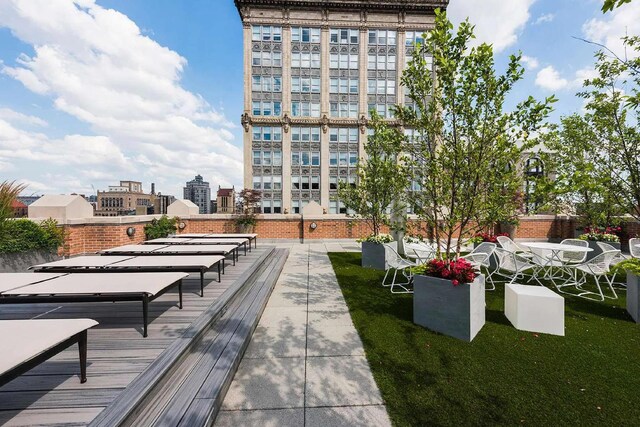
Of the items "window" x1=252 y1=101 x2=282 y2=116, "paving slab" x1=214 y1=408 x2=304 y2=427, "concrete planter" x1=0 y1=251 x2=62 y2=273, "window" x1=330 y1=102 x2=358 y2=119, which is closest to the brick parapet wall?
"concrete planter" x1=0 y1=251 x2=62 y2=273

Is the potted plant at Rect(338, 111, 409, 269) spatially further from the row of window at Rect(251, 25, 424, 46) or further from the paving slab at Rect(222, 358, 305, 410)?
the row of window at Rect(251, 25, 424, 46)

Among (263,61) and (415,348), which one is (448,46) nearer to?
(415,348)

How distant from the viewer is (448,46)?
4.66 m

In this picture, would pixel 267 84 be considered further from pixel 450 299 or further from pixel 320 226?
pixel 450 299

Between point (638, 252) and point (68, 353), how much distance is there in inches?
590

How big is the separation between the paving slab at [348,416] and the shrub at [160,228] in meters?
13.5

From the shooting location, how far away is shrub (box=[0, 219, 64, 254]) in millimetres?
8034

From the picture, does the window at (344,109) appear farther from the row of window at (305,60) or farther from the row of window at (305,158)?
the row of window at (305,158)

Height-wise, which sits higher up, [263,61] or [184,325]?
[263,61]

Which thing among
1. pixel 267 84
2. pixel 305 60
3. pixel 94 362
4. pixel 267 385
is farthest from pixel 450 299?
pixel 305 60

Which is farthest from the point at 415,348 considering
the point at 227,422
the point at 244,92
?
the point at 244,92

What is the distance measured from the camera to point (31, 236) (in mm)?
8414

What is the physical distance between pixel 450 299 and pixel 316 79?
37.7 metres

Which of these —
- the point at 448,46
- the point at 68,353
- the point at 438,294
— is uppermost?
the point at 448,46
